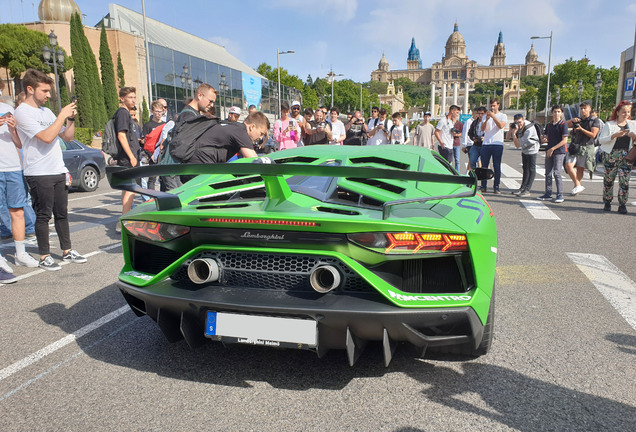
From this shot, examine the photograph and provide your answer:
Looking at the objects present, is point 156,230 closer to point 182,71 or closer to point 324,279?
point 324,279

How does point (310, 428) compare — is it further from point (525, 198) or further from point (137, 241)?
point (525, 198)

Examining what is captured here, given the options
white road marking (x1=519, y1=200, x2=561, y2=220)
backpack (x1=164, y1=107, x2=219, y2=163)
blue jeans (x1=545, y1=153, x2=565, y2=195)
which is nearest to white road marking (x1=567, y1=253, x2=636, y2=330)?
white road marking (x1=519, y1=200, x2=561, y2=220)

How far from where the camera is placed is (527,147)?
A: 10.8m

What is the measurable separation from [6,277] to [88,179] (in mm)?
7904

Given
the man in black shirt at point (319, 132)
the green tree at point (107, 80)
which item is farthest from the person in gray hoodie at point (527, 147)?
the green tree at point (107, 80)

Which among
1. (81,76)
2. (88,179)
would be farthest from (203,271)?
(81,76)

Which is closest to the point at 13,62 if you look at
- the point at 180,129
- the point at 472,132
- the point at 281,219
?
the point at 472,132

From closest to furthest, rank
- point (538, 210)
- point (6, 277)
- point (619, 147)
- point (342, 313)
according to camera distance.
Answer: point (342, 313) < point (6, 277) < point (619, 147) < point (538, 210)

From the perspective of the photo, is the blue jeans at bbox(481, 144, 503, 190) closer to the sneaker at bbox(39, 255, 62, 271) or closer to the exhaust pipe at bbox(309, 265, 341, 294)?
the sneaker at bbox(39, 255, 62, 271)

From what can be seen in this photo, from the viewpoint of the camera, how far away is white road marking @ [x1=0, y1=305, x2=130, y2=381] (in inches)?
120

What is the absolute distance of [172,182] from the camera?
20.9 ft

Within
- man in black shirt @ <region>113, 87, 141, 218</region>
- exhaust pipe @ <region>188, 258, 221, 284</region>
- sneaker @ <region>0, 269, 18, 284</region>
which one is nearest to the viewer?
exhaust pipe @ <region>188, 258, 221, 284</region>

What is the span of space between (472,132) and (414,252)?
1010 centimetres

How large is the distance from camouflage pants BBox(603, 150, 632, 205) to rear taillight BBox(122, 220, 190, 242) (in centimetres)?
817
